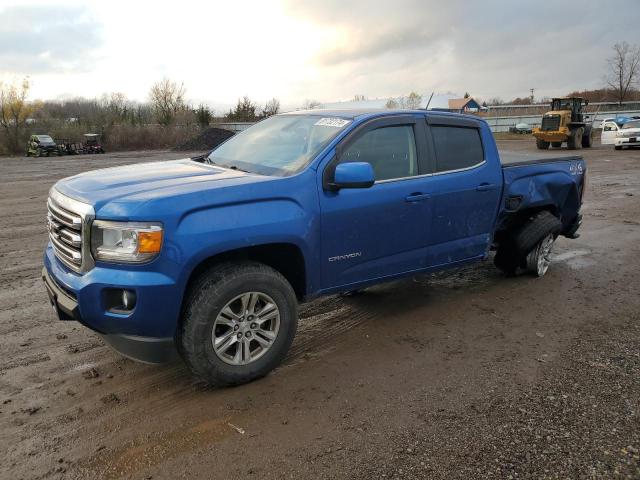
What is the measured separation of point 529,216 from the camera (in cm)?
592

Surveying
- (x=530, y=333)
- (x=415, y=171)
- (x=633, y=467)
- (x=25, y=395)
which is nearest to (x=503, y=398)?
(x=633, y=467)

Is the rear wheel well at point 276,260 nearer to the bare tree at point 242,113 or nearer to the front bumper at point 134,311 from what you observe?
the front bumper at point 134,311

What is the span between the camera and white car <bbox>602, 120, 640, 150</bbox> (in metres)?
26.2

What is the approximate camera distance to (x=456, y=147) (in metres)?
4.90

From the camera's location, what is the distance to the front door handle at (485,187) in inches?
194

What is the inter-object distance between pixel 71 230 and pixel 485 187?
12.0 ft

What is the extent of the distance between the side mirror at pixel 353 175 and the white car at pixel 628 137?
2770cm

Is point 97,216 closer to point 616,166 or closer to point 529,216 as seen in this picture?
point 529,216

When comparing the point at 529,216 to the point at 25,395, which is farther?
the point at 529,216

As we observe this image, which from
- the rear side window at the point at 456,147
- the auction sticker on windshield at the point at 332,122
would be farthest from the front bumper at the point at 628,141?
the auction sticker on windshield at the point at 332,122

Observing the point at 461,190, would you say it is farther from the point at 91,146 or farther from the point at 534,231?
the point at 91,146

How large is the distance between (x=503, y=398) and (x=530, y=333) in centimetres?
128

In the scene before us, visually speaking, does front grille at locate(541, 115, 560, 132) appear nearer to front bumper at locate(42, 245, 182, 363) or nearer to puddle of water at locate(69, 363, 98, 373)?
puddle of water at locate(69, 363, 98, 373)

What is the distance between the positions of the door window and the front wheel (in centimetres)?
227
